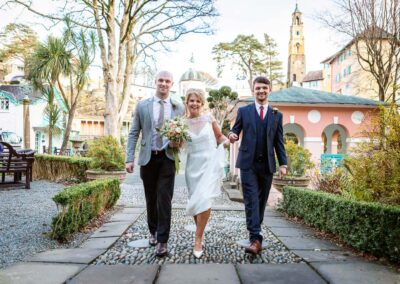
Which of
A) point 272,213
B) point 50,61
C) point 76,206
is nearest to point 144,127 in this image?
point 76,206

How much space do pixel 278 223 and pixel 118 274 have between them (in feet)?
10.8

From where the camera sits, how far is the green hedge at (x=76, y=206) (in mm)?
4305

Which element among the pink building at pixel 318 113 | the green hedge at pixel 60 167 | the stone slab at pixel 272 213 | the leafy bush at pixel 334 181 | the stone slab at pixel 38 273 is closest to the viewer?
the stone slab at pixel 38 273

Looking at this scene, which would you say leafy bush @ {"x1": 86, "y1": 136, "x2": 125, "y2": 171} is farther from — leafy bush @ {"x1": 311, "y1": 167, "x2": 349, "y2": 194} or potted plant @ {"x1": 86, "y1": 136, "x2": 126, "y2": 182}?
leafy bush @ {"x1": 311, "y1": 167, "x2": 349, "y2": 194}

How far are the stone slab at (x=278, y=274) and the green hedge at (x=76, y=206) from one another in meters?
2.23

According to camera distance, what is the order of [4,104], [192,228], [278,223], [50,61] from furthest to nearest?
[4,104] < [50,61] < [278,223] < [192,228]

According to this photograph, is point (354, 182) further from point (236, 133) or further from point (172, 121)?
point (172, 121)

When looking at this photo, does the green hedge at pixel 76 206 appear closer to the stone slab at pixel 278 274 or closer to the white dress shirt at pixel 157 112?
the white dress shirt at pixel 157 112

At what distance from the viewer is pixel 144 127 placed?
3.95 m

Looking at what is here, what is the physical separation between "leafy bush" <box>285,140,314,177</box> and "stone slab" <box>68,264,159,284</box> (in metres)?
5.96

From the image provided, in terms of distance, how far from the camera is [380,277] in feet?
9.92

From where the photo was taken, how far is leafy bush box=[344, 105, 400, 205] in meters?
4.06

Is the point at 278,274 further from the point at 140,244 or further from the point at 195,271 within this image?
the point at 140,244

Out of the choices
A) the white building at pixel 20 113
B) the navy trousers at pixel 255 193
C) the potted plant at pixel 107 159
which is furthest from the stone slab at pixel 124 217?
the white building at pixel 20 113
